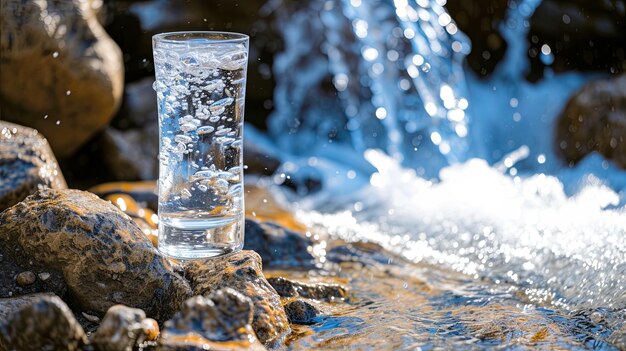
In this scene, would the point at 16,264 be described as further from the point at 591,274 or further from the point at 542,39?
the point at 542,39

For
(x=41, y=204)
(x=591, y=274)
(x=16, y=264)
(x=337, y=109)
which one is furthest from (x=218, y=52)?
(x=337, y=109)

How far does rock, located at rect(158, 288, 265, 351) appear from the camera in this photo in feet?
8.23

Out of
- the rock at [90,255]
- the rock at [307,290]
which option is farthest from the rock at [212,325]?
the rock at [307,290]

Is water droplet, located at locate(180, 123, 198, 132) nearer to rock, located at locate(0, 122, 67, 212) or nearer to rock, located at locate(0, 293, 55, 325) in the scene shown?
rock, located at locate(0, 293, 55, 325)

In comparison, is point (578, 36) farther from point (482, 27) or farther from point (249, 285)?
point (249, 285)

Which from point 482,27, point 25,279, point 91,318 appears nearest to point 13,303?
point 25,279

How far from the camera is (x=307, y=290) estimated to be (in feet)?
11.6

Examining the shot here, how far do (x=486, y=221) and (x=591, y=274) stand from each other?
3.76 feet

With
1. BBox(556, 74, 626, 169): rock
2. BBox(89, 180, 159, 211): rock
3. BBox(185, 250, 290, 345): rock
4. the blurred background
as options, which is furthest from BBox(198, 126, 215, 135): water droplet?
BBox(556, 74, 626, 169): rock

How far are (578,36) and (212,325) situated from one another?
17.3 feet

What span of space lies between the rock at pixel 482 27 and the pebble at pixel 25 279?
15.6 ft

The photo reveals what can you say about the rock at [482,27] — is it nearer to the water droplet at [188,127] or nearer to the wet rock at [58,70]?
the wet rock at [58,70]

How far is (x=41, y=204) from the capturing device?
3.06 m

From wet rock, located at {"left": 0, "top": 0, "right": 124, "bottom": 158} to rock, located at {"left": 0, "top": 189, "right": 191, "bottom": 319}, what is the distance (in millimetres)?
1969
